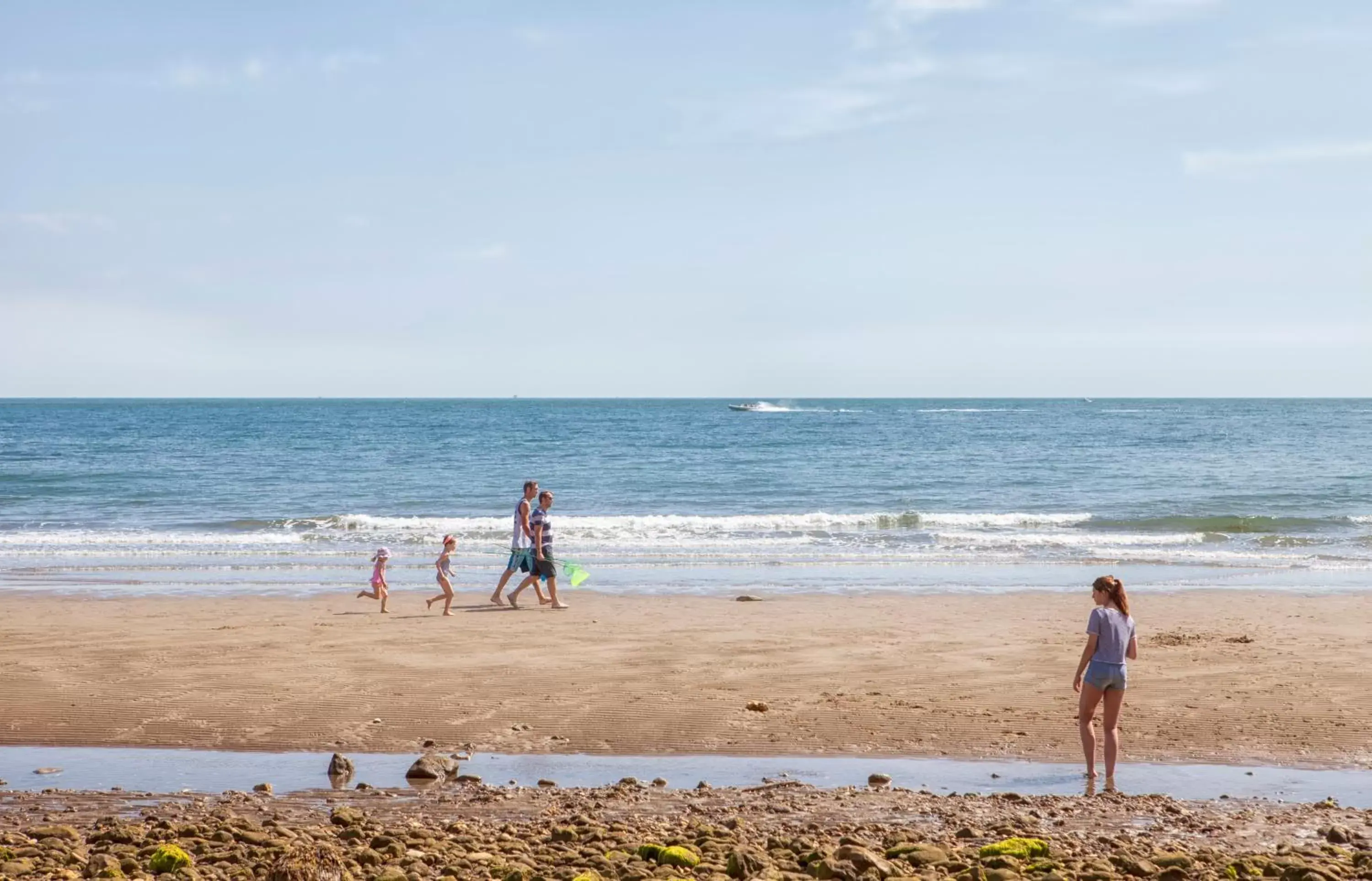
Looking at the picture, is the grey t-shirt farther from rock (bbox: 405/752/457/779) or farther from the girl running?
the girl running

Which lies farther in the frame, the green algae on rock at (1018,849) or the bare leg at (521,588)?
the bare leg at (521,588)

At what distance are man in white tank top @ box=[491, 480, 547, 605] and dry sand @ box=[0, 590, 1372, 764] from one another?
60 centimetres

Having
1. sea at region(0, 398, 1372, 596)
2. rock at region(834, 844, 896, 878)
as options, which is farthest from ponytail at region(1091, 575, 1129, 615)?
sea at region(0, 398, 1372, 596)

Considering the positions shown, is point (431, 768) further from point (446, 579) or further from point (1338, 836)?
point (446, 579)

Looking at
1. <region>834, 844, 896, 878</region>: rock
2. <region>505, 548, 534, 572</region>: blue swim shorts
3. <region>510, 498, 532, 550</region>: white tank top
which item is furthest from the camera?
<region>510, 498, 532, 550</region>: white tank top

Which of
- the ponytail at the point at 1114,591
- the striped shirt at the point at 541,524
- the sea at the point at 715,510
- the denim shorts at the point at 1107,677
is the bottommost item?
the sea at the point at 715,510

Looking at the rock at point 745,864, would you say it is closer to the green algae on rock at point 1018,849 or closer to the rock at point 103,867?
the green algae on rock at point 1018,849

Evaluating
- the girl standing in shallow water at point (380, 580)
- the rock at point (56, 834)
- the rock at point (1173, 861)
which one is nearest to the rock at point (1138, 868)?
the rock at point (1173, 861)

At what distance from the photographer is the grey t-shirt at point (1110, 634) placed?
820 cm

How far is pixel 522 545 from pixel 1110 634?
9.69 metres

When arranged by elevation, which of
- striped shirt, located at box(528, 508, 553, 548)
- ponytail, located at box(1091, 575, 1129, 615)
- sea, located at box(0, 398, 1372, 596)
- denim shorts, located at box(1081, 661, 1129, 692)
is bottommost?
sea, located at box(0, 398, 1372, 596)

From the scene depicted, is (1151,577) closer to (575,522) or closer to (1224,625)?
(1224,625)

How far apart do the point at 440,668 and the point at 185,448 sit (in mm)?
55389

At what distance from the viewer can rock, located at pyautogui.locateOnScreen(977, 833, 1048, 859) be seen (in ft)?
20.2
